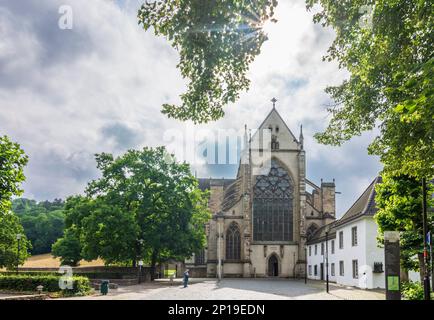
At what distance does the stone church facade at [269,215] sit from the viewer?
57.4m

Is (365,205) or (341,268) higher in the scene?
(365,205)

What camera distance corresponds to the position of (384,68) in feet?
43.8

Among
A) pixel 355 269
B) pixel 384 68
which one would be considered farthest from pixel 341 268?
pixel 384 68

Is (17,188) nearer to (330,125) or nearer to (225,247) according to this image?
(330,125)

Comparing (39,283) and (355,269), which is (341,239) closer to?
(355,269)

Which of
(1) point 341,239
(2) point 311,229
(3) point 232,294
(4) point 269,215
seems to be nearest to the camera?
(3) point 232,294

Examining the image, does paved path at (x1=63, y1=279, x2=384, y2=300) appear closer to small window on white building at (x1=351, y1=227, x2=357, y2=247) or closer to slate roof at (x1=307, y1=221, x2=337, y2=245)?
small window on white building at (x1=351, y1=227, x2=357, y2=247)

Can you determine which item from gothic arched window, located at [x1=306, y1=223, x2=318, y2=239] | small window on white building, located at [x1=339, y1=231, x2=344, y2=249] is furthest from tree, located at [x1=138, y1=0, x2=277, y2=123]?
gothic arched window, located at [x1=306, y1=223, x2=318, y2=239]

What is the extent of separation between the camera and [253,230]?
5859 cm

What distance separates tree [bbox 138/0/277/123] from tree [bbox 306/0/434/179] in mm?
3067

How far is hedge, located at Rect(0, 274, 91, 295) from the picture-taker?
24797 mm

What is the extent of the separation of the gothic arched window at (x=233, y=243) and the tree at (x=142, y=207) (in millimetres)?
14037

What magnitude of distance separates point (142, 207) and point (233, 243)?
20996 millimetres

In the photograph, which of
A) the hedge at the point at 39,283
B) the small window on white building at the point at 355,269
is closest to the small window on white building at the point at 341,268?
the small window on white building at the point at 355,269
